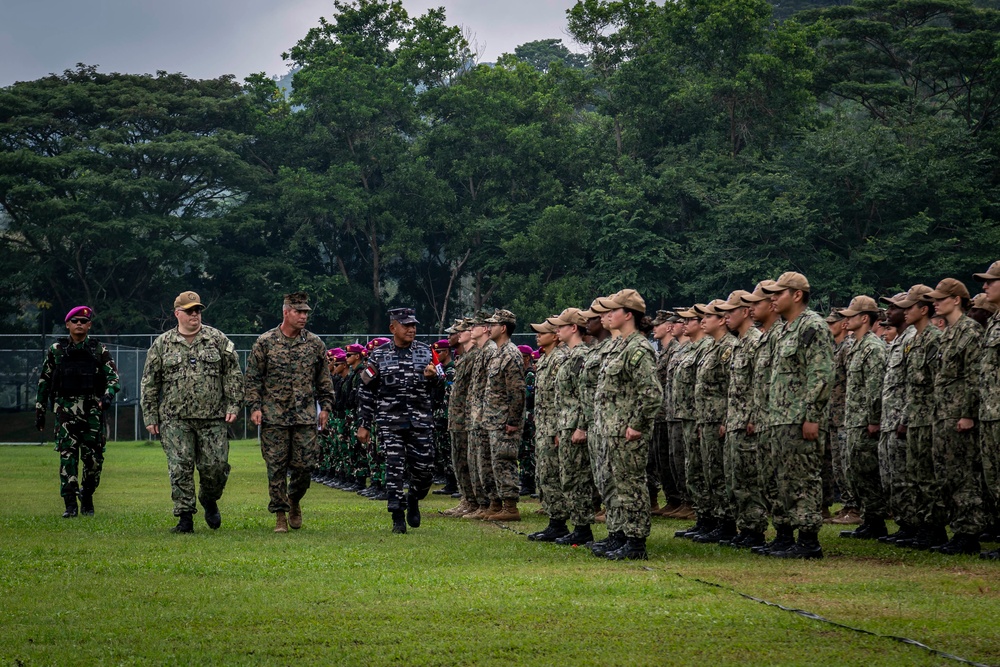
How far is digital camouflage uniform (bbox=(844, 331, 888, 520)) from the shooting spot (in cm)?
1229

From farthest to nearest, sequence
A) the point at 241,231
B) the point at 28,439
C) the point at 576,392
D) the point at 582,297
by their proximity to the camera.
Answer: the point at 241,231
the point at 582,297
the point at 28,439
the point at 576,392

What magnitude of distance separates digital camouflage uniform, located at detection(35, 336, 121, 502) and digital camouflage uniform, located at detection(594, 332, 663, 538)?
21.7ft

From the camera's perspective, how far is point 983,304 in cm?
1120

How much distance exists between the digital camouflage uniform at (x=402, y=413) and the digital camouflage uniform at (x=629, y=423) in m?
2.54

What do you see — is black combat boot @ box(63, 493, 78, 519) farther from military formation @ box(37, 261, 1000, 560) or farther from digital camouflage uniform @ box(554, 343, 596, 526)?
digital camouflage uniform @ box(554, 343, 596, 526)

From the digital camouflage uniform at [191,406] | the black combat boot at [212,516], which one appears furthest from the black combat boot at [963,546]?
the black combat boot at [212,516]

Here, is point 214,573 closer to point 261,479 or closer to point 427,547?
point 427,547

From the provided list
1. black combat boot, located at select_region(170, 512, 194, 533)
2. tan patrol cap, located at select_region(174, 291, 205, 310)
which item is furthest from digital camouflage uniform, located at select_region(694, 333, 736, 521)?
tan patrol cap, located at select_region(174, 291, 205, 310)

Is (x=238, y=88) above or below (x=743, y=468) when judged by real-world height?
above

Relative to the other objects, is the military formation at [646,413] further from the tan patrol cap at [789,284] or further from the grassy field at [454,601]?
the grassy field at [454,601]

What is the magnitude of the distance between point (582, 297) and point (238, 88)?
17.8 m

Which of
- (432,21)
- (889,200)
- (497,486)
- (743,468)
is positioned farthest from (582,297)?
(743,468)

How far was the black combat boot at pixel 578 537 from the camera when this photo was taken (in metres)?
11.6

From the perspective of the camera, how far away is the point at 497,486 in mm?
14219
